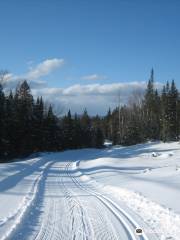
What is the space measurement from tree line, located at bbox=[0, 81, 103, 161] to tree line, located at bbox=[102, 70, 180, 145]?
12.4 metres

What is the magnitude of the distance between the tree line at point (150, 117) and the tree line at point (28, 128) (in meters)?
12.4

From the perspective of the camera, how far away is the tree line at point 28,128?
54.1m

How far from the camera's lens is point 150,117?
3659 inches

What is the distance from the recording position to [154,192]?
52.7ft

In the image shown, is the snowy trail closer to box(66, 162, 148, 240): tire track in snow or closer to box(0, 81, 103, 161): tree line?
box(66, 162, 148, 240): tire track in snow

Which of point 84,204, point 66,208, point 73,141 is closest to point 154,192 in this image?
point 84,204

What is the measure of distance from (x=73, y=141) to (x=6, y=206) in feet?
243

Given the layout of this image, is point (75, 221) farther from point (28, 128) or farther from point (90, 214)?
point (28, 128)

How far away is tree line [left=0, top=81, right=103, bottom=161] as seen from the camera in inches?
2131

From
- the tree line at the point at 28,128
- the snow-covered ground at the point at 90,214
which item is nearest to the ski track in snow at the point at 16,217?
the snow-covered ground at the point at 90,214

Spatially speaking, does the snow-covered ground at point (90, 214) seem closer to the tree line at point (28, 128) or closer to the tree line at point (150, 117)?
the tree line at point (28, 128)

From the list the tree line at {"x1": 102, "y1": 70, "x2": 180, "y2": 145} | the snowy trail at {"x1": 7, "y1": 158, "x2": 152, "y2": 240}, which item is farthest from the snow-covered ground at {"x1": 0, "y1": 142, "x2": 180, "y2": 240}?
the tree line at {"x1": 102, "y1": 70, "x2": 180, "y2": 145}

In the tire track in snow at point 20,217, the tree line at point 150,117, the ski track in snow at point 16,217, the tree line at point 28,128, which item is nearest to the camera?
the tire track in snow at point 20,217

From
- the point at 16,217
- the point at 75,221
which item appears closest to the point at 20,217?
the point at 16,217
